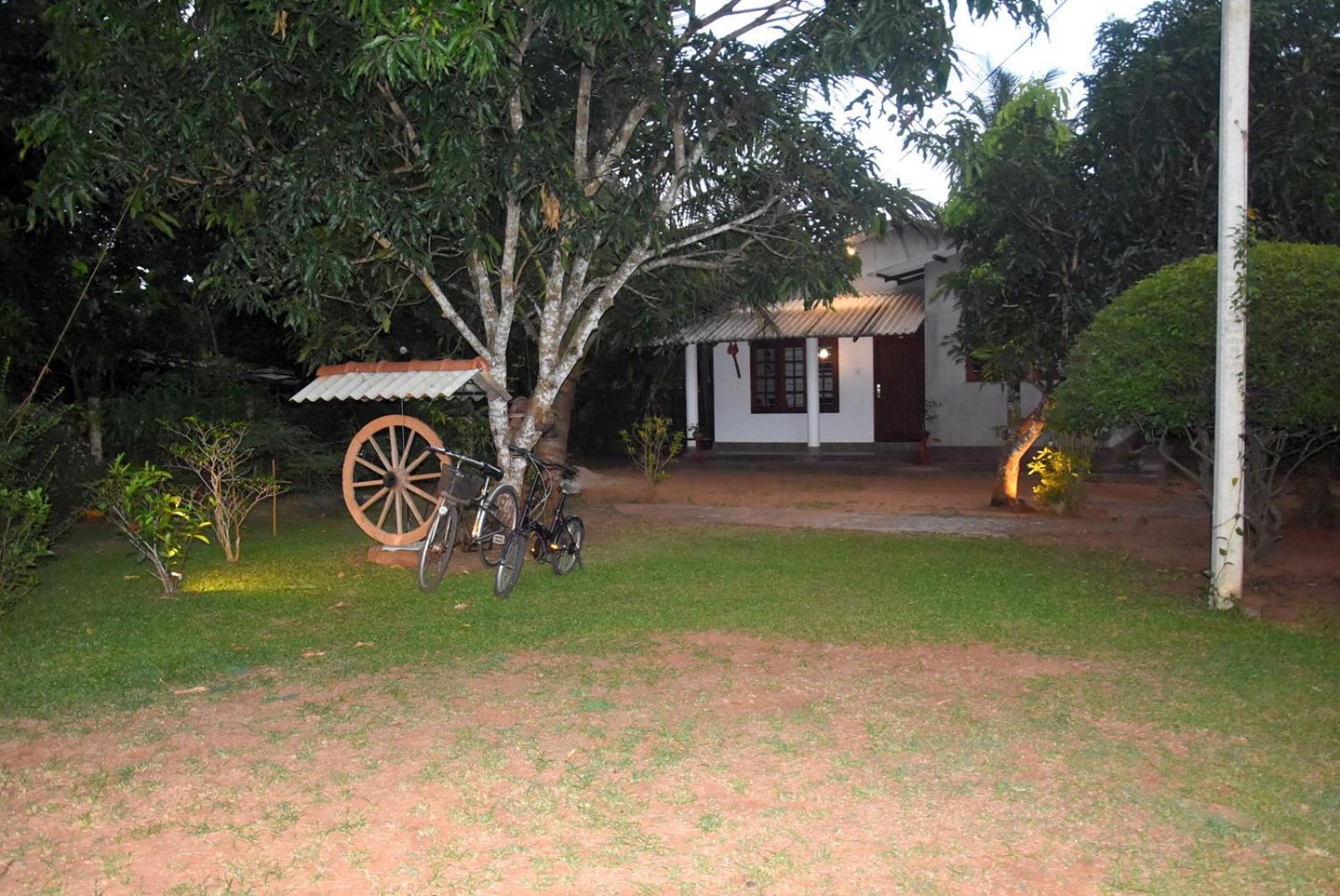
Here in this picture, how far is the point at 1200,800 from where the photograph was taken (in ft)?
14.6

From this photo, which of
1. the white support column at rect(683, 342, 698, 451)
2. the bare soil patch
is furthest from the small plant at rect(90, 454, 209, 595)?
the white support column at rect(683, 342, 698, 451)

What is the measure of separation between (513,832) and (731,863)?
83cm

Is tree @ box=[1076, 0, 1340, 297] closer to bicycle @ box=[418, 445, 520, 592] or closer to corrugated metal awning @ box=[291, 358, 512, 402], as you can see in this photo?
corrugated metal awning @ box=[291, 358, 512, 402]

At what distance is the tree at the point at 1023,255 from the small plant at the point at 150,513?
754cm

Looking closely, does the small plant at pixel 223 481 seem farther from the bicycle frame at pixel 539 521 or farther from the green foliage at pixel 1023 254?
the green foliage at pixel 1023 254

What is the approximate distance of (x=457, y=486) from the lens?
8.80 m

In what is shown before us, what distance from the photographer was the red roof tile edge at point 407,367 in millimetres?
10203

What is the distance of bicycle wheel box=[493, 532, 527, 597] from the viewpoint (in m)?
8.66

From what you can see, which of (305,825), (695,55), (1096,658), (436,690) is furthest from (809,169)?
(305,825)

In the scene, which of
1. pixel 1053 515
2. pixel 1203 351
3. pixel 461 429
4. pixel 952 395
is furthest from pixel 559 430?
pixel 952 395

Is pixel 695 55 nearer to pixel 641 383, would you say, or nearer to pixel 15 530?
pixel 15 530

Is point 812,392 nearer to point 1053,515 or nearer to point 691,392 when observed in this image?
point 691,392

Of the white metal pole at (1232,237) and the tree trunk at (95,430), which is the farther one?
the tree trunk at (95,430)

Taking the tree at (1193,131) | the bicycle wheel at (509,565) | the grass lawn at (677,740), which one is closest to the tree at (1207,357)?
the grass lawn at (677,740)
